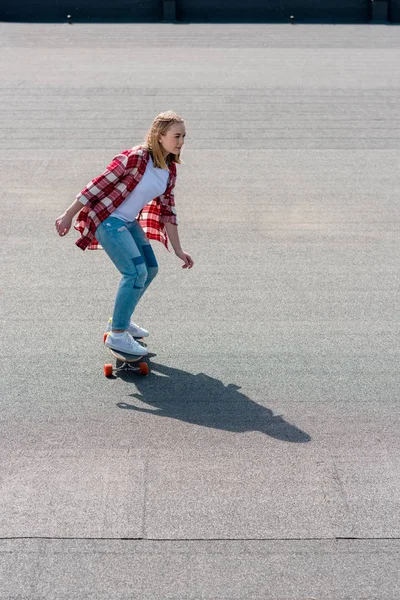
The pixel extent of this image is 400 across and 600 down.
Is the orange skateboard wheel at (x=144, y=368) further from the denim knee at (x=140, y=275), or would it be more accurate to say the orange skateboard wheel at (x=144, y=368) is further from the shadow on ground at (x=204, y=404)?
the denim knee at (x=140, y=275)

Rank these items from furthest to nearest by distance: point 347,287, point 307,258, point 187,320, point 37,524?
point 307,258
point 347,287
point 187,320
point 37,524

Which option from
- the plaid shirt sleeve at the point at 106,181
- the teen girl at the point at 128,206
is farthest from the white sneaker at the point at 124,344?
the plaid shirt sleeve at the point at 106,181

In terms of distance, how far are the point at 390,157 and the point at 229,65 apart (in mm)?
5208

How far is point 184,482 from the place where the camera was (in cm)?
472

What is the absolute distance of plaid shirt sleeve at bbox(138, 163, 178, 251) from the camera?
19.7 feet

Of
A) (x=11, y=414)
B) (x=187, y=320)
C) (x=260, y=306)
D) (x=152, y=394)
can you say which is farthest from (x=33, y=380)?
(x=260, y=306)

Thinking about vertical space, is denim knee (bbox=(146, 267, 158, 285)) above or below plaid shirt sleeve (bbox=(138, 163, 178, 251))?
below

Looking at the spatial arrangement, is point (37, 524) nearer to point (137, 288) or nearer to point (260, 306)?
point (137, 288)
